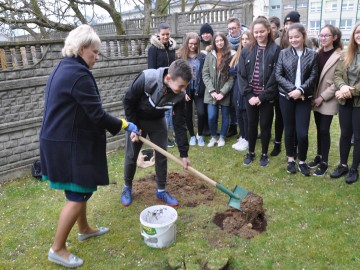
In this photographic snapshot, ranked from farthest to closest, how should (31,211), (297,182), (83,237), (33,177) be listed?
(33,177), (297,182), (31,211), (83,237)

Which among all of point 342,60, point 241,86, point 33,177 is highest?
point 342,60

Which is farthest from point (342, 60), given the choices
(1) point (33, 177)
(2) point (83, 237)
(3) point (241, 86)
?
(1) point (33, 177)

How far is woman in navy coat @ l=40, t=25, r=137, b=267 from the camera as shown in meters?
2.75

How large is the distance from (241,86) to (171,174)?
1771 mm

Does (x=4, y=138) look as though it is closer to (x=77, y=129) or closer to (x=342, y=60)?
(x=77, y=129)

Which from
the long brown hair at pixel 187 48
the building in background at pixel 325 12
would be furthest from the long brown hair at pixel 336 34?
the building in background at pixel 325 12

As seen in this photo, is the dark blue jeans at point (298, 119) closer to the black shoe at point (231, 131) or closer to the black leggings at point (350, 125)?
the black leggings at point (350, 125)

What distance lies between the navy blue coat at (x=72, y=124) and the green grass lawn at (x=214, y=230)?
3.28 feet

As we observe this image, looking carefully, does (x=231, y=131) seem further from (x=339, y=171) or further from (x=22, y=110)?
(x=22, y=110)

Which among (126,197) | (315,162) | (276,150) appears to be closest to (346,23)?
(276,150)

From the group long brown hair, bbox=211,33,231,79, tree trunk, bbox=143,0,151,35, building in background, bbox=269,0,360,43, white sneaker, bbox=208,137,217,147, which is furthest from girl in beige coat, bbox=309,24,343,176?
building in background, bbox=269,0,360,43

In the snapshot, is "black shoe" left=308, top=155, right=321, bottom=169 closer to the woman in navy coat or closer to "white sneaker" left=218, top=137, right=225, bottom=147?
"white sneaker" left=218, top=137, right=225, bottom=147

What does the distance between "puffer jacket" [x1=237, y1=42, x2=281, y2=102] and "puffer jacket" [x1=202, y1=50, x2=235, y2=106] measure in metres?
1.02

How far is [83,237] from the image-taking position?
3.64m
